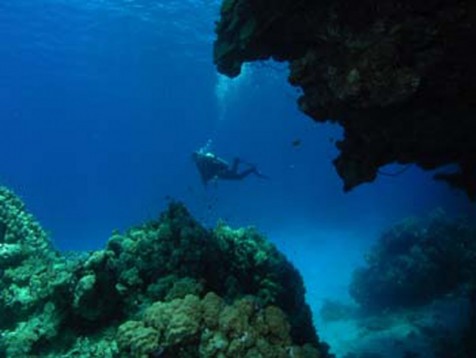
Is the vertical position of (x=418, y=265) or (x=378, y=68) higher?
(x=418, y=265)

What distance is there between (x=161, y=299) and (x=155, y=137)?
293 ft

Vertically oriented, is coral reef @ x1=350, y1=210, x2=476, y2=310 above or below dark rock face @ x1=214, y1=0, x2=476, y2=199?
above

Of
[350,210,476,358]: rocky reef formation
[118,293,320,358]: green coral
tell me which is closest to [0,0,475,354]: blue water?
[350,210,476,358]: rocky reef formation

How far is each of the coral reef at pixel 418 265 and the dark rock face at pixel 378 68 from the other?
Answer: 9.02 m

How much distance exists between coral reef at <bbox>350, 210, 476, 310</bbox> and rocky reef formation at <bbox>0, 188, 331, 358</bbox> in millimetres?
8489

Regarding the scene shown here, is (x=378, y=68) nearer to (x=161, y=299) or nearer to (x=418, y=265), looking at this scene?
(x=161, y=299)

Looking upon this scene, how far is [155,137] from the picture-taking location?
95062 mm

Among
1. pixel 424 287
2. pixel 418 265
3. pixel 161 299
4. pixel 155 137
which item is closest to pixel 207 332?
pixel 161 299

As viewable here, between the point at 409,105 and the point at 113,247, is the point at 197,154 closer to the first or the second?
the point at 113,247

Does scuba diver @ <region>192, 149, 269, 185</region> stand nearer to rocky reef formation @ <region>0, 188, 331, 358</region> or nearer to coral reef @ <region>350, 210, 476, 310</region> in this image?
coral reef @ <region>350, 210, 476, 310</region>

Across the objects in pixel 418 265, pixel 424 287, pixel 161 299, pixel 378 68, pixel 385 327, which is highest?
pixel 418 265

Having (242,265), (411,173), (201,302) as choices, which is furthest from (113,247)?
(411,173)

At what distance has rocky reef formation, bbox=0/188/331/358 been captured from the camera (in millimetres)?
5949

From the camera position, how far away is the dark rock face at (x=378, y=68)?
20.5 ft
